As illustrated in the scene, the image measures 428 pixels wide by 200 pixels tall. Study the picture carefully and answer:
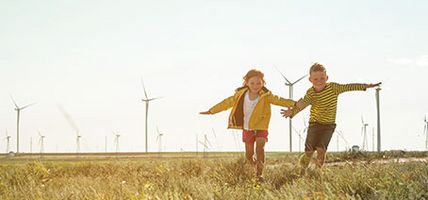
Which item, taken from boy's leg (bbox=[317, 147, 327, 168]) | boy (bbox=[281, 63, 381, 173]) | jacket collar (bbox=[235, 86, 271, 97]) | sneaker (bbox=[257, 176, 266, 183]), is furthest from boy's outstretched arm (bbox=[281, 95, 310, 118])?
sneaker (bbox=[257, 176, 266, 183])

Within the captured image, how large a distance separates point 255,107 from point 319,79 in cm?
116

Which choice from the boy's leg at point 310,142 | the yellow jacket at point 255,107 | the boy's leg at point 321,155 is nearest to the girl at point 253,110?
the yellow jacket at point 255,107

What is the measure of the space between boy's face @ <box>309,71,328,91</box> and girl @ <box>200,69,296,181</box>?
18.6 inches

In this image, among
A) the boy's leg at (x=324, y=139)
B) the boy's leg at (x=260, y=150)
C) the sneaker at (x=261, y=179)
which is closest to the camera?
the sneaker at (x=261, y=179)

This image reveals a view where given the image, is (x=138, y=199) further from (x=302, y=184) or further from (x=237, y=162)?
(x=237, y=162)

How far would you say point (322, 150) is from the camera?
9.45 meters

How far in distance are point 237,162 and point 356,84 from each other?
2.25m

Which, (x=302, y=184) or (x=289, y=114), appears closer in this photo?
(x=302, y=184)

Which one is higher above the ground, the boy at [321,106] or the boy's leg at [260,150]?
the boy at [321,106]

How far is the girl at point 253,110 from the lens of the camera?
9.10 metres

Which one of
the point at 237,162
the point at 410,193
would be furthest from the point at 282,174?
the point at 410,193

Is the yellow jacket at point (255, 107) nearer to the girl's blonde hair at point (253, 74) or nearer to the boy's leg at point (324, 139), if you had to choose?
the girl's blonde hair at point (253, 74)

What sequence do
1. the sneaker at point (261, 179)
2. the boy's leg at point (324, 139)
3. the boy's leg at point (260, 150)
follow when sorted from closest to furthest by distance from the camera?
1. the sneaker at point (261, 179)
2. the boy's leg at point (260, 150)
3. the boy's leg at point (324, 139)

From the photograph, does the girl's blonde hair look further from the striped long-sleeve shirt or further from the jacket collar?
the striped long-sleeve shirt
